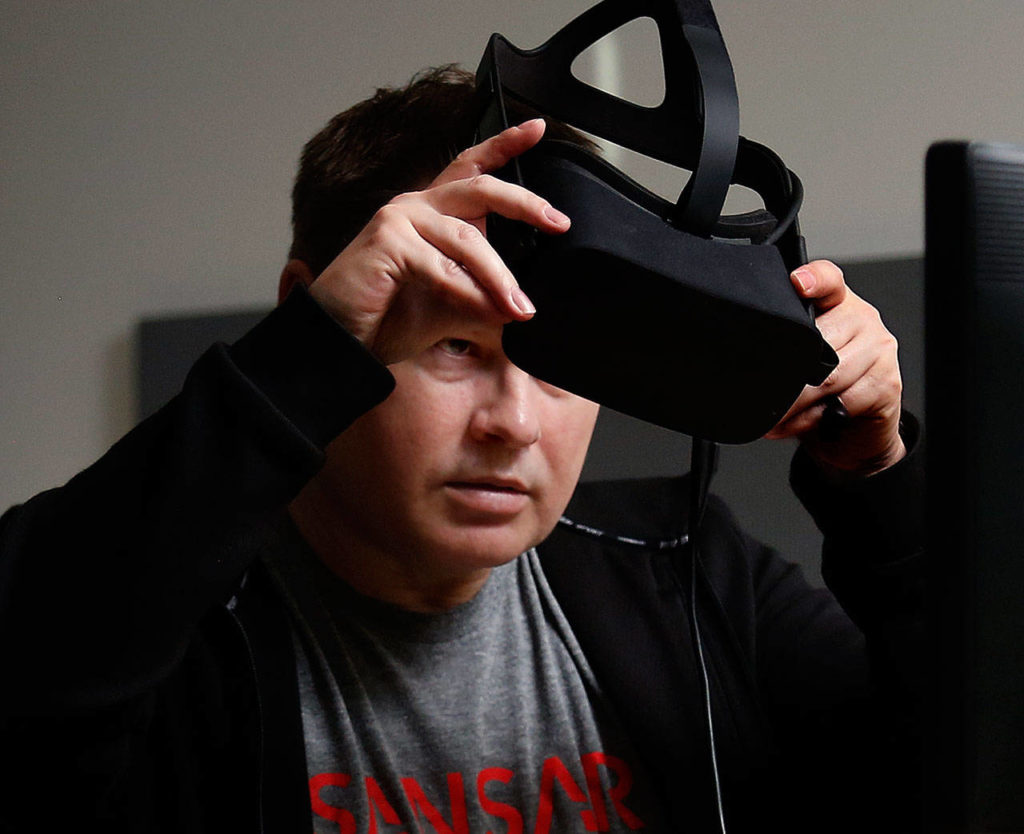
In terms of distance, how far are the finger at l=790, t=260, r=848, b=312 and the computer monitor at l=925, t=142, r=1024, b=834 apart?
0.61ft

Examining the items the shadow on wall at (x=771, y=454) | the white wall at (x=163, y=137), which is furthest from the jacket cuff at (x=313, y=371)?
the white wall at (x=163, y=137)

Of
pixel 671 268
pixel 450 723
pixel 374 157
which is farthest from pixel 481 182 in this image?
pixel 450 723

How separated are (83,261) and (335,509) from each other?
3.24 feet

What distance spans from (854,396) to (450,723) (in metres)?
0.40

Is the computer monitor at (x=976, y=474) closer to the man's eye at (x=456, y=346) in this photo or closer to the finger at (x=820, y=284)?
the finger at (x=820, y=284)

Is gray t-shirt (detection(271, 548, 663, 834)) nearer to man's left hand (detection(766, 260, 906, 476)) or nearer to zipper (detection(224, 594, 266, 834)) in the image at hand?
zipper (detection(224, 594, 266, 834))

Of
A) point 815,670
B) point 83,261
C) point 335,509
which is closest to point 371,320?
point 335,509

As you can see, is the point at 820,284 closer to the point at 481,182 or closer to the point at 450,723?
the point at 481,182

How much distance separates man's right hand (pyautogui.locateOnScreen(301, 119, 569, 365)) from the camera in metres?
0.59

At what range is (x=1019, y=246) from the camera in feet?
1.37

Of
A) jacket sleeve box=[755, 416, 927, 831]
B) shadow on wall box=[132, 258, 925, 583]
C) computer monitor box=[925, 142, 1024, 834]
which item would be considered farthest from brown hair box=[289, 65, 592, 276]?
shadow on wall box=[132, 258, 925, 583]

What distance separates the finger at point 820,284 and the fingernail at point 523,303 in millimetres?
150

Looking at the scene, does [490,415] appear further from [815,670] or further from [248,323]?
[248,323]

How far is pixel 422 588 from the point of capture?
0.90 metres
